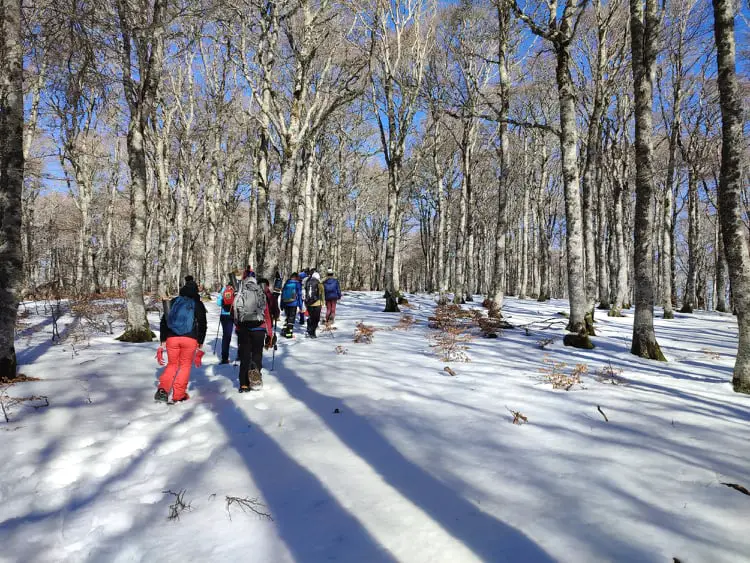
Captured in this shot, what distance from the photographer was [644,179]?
7516 mm

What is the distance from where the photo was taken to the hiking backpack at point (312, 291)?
9.82 meters

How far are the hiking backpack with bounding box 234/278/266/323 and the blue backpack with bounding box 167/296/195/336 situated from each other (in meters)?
0.67

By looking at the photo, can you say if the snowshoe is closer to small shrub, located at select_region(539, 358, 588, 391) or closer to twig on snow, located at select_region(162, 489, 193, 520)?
twig on snow, located at select_region(162, 489, 193, 520)

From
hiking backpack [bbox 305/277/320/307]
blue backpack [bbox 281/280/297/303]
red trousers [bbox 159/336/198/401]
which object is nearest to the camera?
red trousers [bbox 159/336/198/401]

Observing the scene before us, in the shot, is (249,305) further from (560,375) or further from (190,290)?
(560,375)

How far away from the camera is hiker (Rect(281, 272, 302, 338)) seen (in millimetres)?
10101

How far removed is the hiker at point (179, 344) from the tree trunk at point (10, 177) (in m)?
2.39

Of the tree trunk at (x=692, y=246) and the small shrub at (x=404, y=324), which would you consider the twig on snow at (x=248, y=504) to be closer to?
the small shrub at (x=404, y=324)

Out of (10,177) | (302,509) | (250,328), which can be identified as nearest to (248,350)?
(250,328)

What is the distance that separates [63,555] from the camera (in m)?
2.38

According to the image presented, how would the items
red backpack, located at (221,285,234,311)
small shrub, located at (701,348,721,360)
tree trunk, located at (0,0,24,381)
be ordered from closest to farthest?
tree trunk, located at (0,0,24,381) → red backpack, located at (221,285,234,311) → small shrub, located at (701,348,721,360)

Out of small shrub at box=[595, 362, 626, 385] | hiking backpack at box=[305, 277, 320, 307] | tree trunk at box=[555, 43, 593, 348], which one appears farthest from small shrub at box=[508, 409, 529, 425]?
hiking backpack at box=[305, 277, 320, 307]

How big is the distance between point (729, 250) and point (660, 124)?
64.8 feet

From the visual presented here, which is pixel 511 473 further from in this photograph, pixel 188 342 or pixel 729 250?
pixel 729 250
